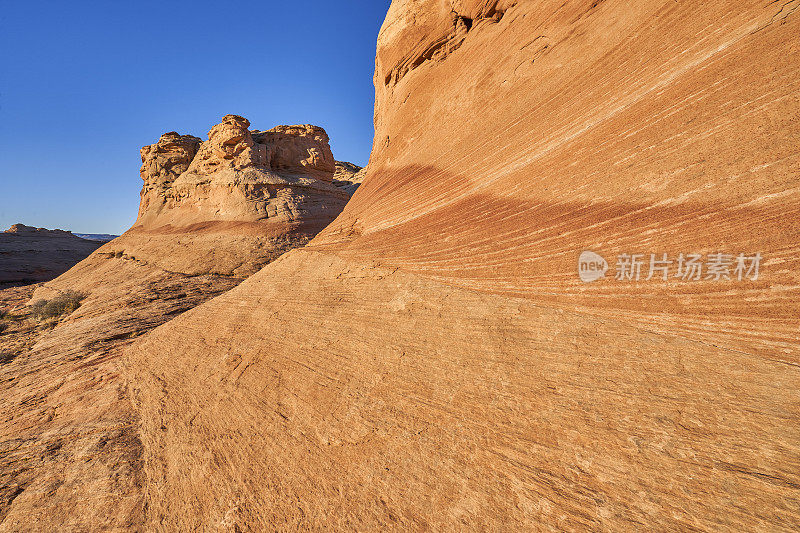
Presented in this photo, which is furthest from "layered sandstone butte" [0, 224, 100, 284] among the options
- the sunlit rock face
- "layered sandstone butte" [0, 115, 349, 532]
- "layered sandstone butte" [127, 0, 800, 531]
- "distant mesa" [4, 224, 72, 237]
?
"layered sandstone butte" [127, 0, 800, 531]

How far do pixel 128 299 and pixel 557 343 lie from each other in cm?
1104

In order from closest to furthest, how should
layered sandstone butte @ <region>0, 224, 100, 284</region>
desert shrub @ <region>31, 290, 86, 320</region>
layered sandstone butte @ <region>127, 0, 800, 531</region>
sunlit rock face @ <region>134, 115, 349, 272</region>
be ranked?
1. layered sandstone butte @ <region>127, 0, 800, 531</region>
2. desert shrub @ <region>31, 290, 86, 320</region>
3. sunlit rock face @ <region>134, 115, 349, 272</region>
4. layered sandstone butte @ <region>0, 224, 100, 284</region>

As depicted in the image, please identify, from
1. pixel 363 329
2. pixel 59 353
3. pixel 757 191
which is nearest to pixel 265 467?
pixel 363 329

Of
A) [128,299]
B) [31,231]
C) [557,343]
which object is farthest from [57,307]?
[31,231]

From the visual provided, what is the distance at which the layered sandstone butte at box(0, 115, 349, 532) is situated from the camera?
89.7 inches

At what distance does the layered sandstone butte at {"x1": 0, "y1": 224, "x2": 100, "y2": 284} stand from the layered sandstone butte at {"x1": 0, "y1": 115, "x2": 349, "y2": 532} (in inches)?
406

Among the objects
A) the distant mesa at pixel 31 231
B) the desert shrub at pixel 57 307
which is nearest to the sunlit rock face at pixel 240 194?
the desert shrub at pixel 57 307

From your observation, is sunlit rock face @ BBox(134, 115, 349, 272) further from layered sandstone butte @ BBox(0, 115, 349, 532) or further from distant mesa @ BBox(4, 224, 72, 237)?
distant mesa @ BBox(4, 224, 72, 237)

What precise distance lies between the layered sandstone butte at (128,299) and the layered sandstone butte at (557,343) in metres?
0.35

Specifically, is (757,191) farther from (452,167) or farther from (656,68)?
(452,167)

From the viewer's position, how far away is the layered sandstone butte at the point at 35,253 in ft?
72.7

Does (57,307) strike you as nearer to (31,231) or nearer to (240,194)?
(240,194)

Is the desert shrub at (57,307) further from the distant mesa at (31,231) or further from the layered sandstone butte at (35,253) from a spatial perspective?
the distant mesa at (31,231)

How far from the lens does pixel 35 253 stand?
26.8m
